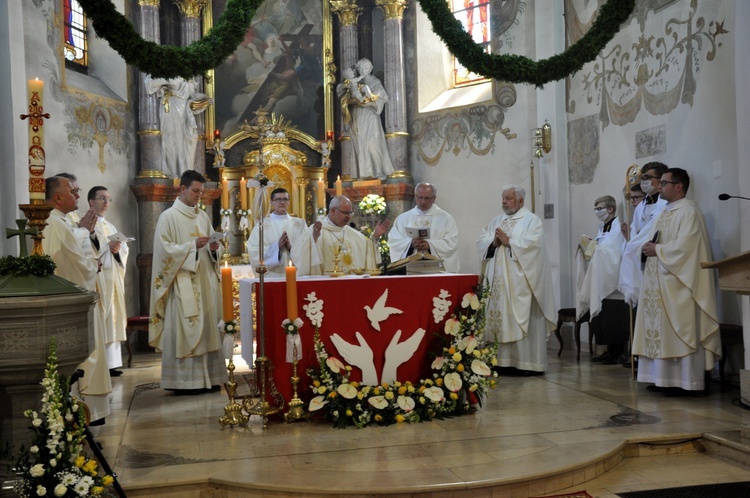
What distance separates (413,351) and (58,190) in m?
2.97

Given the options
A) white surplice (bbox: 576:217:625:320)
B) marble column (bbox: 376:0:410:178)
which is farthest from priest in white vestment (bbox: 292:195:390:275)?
marble column (bbox: 376:0:410:178)

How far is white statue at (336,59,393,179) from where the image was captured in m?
12.7

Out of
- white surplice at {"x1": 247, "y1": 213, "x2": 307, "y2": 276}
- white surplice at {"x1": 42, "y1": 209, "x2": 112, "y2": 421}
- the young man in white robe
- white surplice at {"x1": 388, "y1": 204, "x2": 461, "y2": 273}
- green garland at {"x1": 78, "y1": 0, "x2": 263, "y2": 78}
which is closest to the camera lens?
white surplice at {"x1": 42, "y1": 209, "x2": 112, "y2": 421}

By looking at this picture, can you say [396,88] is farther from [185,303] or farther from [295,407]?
[295,407]

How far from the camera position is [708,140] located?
24.7 ft

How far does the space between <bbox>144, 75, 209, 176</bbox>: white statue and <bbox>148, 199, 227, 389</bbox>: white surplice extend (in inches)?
183

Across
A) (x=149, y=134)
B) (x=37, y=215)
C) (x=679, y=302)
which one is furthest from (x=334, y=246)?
(x=149, y=134)

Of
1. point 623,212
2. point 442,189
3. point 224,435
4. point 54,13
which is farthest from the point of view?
point 442,189

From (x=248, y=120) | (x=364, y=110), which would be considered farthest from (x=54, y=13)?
(x=364, y=110)

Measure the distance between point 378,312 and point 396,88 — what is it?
294 inches

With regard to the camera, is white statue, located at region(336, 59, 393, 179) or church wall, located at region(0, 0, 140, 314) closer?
church wall, located at region(0, 0, 140, 314)

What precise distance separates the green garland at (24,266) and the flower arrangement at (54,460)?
1.80ft

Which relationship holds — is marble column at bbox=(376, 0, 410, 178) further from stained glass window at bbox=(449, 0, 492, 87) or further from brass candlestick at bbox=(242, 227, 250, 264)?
brass candlestick at bbox=(242, 227, 250, 264)

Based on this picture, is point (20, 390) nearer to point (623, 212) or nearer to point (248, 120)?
point (623, 212)
